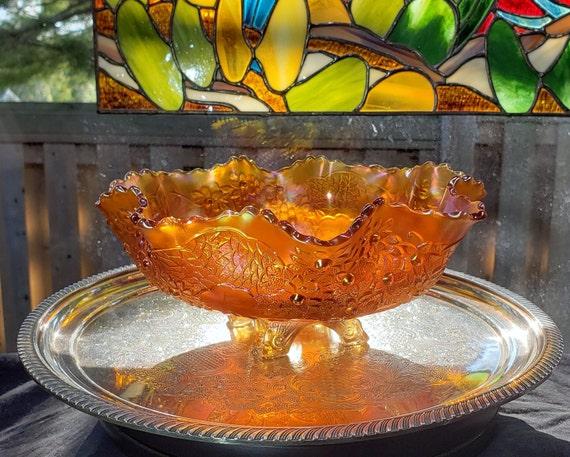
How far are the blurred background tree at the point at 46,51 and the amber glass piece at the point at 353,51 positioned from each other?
1.47ft

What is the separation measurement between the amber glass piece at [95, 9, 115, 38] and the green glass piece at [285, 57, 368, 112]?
1.18 ft

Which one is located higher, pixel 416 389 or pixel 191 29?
pixel 191 29

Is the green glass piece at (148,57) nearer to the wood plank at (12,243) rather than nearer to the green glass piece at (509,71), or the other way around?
the wood plank at (12,243)

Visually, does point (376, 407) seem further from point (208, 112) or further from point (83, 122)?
point (83, 122)

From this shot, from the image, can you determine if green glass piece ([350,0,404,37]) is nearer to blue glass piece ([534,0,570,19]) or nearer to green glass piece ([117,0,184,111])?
blue glass piece ([534,0,570,19])

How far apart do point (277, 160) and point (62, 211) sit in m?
0.46

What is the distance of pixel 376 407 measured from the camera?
2.23 ft

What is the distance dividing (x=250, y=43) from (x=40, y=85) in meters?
0.44

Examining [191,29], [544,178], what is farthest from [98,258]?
[544,178]

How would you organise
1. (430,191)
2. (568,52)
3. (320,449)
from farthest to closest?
(568,52) → (430,191) → (320,449)

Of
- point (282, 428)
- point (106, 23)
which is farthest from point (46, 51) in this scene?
point (282, 428)

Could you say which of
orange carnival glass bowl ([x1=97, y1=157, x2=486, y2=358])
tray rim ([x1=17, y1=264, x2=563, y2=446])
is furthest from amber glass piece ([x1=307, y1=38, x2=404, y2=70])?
tray rim ([x1=17, y1=264, x2=563, y2=446])

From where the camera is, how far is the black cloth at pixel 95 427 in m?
0.74

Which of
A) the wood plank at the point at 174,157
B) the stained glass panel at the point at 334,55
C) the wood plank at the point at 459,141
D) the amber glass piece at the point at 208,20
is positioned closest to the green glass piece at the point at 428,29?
the stained glass panel at the point at 334,55
